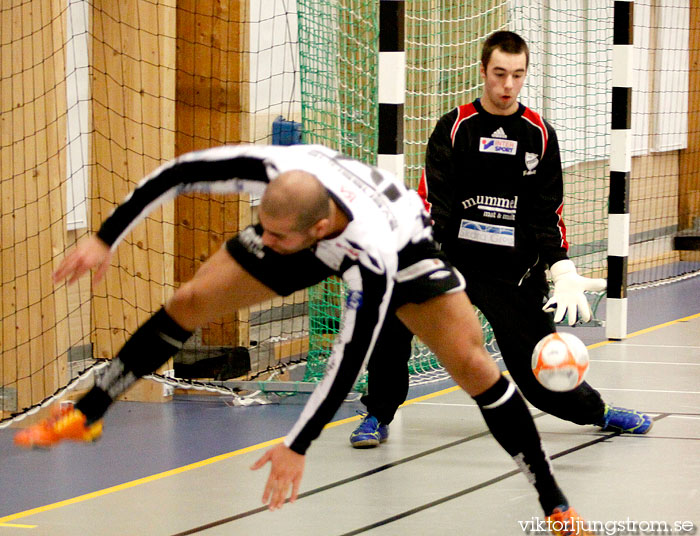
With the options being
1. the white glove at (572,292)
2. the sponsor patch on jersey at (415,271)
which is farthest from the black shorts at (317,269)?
the white glove at (572,292)

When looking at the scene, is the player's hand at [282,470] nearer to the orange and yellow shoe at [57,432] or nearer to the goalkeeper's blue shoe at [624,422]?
the orange and yellow shoe at [57,432]

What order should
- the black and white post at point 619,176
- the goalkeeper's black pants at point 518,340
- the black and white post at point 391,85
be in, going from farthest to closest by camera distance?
the black and white post at point 619,176 → the black and white post at point 391,85 → the goalkeeper's black pants at point 518,340

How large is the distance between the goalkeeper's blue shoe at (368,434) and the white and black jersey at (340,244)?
1723 mm

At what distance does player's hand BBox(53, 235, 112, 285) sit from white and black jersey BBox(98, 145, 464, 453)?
40 millimetres

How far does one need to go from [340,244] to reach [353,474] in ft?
6.17

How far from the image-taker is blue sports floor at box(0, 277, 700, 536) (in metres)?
4.55

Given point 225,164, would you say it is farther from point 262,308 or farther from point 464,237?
point 262,308

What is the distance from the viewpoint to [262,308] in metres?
9.09

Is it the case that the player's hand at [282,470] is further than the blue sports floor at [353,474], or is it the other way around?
the blue sports floor at [353,474]

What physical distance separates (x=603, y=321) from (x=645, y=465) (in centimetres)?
424

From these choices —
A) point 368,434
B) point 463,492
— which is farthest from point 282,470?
point 368,434

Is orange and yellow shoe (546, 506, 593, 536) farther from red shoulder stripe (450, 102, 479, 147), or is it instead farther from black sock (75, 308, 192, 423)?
red shoulder stripe (450, 102, 479, 147)

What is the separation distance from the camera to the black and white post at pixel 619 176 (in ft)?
27.9

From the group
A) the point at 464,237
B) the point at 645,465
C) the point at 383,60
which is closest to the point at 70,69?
the point at 383,60
